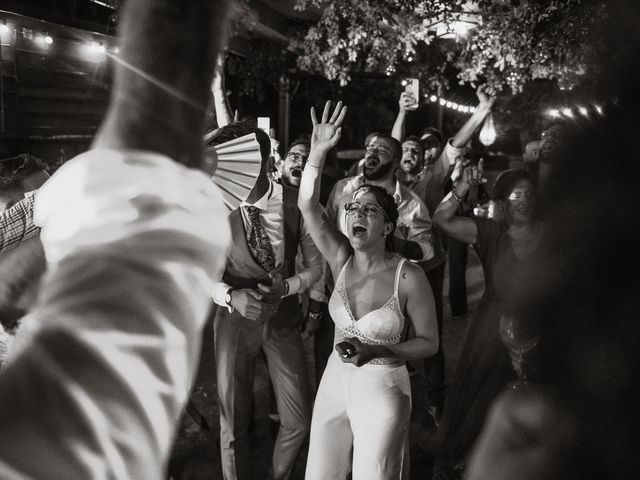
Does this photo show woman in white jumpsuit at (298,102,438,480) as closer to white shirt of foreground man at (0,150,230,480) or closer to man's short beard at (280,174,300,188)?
man's short beard at (280,174,300,188)

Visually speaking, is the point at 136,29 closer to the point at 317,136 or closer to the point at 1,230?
the point at 1,230

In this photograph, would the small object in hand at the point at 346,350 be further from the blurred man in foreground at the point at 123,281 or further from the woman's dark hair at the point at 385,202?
the blurred man in foreground at the point at 123,281

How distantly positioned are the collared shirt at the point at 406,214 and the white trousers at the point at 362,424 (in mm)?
1805

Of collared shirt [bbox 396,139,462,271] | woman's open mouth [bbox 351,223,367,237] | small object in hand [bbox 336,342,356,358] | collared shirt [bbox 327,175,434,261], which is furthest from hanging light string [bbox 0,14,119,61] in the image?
small object in hand [bbox 336,342,356,358]

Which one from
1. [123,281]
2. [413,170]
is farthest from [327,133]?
[123,281]

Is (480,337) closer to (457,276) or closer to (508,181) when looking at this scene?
(508,181)

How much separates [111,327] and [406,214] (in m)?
4.29

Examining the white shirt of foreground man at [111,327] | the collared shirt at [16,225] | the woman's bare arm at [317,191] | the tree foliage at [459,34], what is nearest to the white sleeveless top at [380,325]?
the woman's bare arm at [317,191]

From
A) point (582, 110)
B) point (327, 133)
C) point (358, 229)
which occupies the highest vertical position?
point (582, 110)

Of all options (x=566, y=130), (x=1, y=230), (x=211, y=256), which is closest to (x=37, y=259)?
(x=211, y=256)

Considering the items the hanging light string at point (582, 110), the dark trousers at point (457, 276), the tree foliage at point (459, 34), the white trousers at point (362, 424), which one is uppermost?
the tree foliage at point (459, 34)

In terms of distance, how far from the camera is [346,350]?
2875 mm

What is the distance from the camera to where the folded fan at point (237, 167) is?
249 centimetres

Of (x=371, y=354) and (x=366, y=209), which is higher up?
(x=366, y=209)
